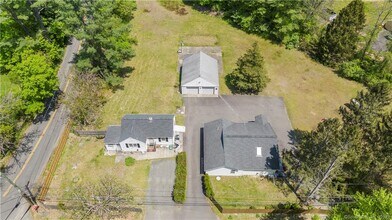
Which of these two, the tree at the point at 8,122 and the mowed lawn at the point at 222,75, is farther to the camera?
the mowed lawn at the point at 222,75

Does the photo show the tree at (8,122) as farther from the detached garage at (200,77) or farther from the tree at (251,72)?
the tree at (251,72)

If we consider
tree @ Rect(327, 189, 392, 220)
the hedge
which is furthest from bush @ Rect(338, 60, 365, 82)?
the hedge

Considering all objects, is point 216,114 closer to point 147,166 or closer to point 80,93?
point 147,166

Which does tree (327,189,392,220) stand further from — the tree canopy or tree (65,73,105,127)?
tree (65,73,105,127)

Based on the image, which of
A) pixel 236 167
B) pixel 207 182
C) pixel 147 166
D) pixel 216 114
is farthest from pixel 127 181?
pixel 216 114

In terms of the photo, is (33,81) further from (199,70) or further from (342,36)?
(342,36)

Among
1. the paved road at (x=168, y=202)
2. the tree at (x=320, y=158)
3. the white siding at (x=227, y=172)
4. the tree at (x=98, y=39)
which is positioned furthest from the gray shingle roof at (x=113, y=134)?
the tree at (x=320, y=158)

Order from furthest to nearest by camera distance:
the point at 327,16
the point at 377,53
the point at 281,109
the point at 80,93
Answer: the point at 327,16 < the point at 377,53 < the point at 281,109 < the point at 80,93
